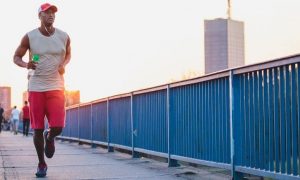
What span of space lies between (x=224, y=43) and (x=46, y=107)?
14480 cm

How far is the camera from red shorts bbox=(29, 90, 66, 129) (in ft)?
21.0

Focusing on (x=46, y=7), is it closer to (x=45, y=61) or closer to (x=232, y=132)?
(x=45, y=61)

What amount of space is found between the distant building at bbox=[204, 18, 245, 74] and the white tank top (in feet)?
439

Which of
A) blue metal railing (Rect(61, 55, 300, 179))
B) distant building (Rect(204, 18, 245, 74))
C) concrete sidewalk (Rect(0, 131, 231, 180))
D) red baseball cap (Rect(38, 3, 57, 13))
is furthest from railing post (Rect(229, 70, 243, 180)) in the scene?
distant building (Rect(204, 18, 245, 74))

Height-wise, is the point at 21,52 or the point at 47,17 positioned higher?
the point at 47,17

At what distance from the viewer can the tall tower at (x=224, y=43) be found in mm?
142125

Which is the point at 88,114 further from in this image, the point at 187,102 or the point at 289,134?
the point at 289,134

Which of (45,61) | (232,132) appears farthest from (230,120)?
(45,61)

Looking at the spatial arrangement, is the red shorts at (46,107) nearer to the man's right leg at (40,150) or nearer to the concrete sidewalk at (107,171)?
the man's right leg at (40,150)

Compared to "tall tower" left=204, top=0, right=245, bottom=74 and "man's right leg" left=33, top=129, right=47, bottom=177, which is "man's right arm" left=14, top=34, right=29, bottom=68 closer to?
"man's right leg" left=33, top=129, right=47, bottom=177

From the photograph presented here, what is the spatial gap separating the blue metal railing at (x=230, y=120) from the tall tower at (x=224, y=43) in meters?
131

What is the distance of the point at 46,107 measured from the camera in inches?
254

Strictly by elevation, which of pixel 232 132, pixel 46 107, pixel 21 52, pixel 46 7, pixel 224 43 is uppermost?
pixel 224 43

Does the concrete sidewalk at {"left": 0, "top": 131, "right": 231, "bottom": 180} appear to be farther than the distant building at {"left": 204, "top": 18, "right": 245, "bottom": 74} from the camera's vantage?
No
